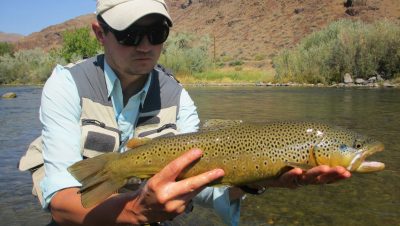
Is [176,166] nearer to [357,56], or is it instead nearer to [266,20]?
[357,56]

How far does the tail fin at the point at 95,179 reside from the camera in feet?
7.42

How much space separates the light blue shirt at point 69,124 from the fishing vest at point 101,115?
0.04 m

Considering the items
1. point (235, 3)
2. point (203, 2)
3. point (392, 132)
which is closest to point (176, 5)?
point (203, 2)

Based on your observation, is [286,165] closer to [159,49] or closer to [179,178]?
[179,178]

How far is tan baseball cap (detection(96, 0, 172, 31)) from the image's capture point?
2650 mm

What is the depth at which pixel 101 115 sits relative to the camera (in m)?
2.97

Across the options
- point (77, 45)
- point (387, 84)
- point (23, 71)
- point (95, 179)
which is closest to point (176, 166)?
point (95, 179)

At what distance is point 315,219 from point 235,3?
9215 cm

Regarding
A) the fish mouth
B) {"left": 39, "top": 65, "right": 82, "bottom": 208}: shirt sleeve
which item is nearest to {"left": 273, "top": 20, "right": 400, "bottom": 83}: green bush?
the fish mouth

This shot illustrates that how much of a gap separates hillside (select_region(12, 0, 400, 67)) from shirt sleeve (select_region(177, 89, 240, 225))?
181ft

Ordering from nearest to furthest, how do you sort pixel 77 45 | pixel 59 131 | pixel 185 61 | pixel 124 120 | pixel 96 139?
pixel 59 131 < pixel 96 139 < pixel 124 120 < pixel 185 61 < pixel 77 45

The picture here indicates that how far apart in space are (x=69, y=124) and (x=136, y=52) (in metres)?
0.62

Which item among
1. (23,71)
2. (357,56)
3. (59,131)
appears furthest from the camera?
(23,71)

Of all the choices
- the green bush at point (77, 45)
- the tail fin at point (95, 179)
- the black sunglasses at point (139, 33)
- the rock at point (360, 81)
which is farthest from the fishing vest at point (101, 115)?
the green bush at point (77, 45)
